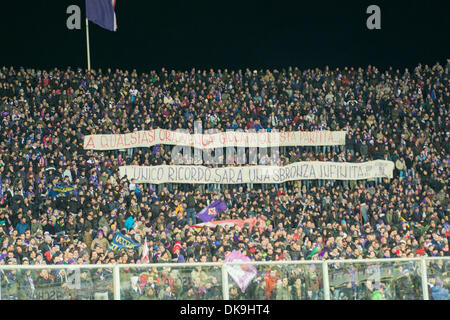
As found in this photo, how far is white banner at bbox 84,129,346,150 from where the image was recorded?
99.6 feet

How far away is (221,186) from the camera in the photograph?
30469 mm

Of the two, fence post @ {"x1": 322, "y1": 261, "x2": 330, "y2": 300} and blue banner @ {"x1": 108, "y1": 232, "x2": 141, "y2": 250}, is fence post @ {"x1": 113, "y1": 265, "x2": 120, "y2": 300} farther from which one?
blue banner @ {"x1": 108, "y1": 232, "x2": 141, "y2": 250}

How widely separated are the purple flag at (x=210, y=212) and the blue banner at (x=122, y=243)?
4.40m

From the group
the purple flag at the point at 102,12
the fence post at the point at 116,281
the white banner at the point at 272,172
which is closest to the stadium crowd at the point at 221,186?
the white banner at the point at 272,172

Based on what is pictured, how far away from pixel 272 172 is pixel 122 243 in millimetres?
9233

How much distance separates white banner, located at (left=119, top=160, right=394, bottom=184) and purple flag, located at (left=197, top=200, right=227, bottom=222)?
101 inches

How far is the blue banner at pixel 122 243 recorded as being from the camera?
73.9ft

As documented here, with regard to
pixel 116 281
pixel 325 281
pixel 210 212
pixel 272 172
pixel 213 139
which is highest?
pixel 213 139

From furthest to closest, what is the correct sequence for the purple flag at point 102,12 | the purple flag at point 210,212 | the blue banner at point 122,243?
the purple flag at point 102,12
the purple flag at point 210,212
the blue banner at point 122,243

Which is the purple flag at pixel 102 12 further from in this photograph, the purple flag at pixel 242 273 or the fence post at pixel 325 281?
the fence post at pixel 325 281

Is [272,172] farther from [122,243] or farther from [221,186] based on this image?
[122,243]

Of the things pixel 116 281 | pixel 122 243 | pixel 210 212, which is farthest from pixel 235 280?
pixel 210 212

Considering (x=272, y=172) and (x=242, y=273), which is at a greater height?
(x=272, y=172)

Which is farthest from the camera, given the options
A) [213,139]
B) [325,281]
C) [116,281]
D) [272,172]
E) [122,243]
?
[213,139]
